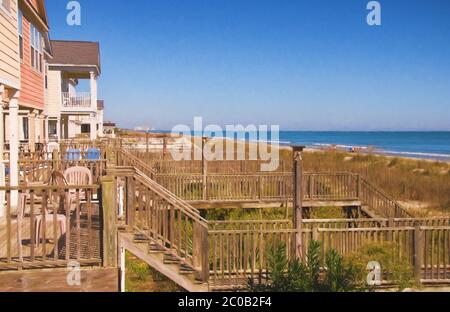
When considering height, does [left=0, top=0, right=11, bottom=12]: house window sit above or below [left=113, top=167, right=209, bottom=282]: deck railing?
above

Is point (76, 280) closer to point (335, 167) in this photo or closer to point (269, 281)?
point (269, 281)

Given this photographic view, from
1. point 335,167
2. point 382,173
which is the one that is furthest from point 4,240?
point 335,167

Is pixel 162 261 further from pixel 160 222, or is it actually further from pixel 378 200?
pixel 378 200

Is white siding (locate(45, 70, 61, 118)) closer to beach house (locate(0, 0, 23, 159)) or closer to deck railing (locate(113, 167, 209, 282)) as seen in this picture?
beach house (locate(0, 0, 23, 159))

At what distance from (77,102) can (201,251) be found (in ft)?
76.3

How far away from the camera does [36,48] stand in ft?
48.1

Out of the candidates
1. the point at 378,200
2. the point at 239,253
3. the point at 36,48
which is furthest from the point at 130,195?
the point at 36,48

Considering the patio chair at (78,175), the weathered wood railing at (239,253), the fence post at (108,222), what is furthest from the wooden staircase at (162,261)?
the patio chair at (78,175)

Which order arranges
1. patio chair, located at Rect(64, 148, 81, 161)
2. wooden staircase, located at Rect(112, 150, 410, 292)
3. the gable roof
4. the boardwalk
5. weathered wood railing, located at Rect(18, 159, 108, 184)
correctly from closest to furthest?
the boardwalk
wooden staircase, located at Rect(112, 150, 410, 292)
weathered wood railing, located at Rect(18, 159, 108, 184)
the gable roof
patio chair, located at Rect(64, 148, 81, 161)

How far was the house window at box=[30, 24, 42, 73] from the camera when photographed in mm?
14078

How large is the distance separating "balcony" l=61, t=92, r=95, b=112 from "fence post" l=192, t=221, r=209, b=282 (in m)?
22.2

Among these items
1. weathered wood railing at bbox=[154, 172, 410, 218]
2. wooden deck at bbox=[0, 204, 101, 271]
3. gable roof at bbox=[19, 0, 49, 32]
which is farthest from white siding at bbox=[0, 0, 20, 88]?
weathered wood railing at bbox=[154, 172, 410, 218]

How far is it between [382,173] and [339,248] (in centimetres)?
1583

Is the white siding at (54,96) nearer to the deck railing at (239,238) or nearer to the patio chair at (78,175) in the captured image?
the patio chair at (78,175)
